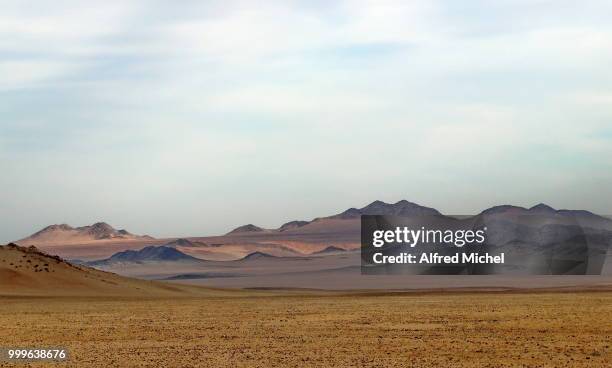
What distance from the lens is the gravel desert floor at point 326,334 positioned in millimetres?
29844

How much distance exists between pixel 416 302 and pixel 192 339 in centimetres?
2592

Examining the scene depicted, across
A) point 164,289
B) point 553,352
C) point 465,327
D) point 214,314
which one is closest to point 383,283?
point 164,289

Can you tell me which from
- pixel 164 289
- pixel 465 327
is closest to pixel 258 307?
pixel 465 327

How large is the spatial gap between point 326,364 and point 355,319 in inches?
664

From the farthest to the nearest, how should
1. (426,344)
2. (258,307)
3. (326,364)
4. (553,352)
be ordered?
(258,307)
(426,344)
(553,352)
(326,364)

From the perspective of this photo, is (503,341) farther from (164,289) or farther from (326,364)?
(164,289)

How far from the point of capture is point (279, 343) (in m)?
34.4

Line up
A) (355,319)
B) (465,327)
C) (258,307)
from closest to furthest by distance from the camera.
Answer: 1. (465,327)
2. (355,319)
3. (258,307)

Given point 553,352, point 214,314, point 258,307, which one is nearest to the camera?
point 553,352

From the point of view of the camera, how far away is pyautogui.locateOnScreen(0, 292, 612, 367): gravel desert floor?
29844 mm

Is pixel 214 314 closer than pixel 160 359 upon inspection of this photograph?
No

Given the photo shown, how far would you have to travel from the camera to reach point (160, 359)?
3008cm

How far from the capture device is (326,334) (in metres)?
37.5

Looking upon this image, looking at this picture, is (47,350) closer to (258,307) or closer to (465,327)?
(465,327)
